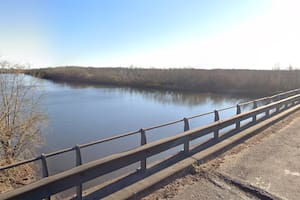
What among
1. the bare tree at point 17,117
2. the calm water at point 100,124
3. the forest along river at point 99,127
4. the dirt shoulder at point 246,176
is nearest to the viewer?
the dirt shoulder at point 246,176

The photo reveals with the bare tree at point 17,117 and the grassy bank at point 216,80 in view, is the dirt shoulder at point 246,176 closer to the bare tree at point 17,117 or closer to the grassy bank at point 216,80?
the bare tree at point 17,117

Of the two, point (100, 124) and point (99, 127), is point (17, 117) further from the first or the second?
point (100, 124)

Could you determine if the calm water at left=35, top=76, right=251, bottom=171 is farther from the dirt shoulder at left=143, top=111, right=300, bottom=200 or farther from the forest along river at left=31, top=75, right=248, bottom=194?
the dirt shoulder at left=143, top=111, right=300, bottom=200

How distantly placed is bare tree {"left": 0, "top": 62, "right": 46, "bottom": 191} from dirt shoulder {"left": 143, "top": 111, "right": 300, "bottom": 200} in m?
8.35

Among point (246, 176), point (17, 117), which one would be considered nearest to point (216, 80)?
point (17, 117)

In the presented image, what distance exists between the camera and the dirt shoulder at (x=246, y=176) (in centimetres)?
381

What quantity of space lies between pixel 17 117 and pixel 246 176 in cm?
1037

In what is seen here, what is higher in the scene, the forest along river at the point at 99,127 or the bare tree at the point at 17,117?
the bare tree at the point at 17,117

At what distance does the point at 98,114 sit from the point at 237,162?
16.8m

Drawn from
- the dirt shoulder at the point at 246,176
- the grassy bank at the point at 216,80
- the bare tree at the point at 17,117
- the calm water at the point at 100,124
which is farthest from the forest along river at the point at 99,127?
the grassy bank at the point at 216,80

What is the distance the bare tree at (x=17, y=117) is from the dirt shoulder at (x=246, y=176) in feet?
27.4

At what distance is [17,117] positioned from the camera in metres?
11.5

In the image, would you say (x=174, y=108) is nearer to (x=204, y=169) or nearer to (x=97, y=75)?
(x=204, y=169)

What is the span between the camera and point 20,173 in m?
9.25
